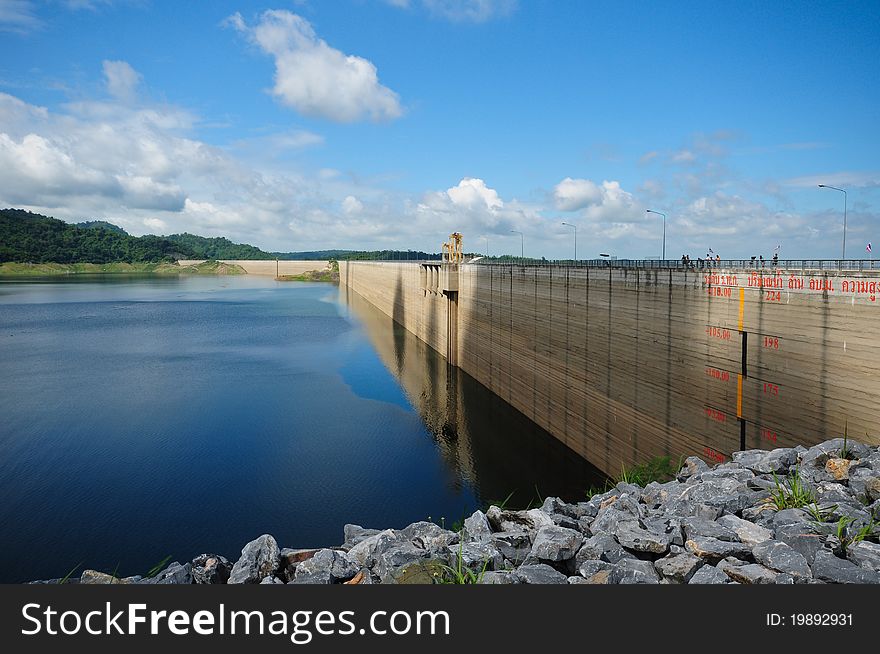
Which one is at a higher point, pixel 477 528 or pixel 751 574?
pixel 751 574

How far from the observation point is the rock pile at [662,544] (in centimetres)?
759

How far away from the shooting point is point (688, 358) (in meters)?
18.7

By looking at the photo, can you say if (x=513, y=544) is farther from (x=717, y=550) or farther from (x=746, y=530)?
(x=746, y=530)

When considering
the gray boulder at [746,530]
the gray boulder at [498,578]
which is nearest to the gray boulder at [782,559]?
the gray boulder at [746,530]

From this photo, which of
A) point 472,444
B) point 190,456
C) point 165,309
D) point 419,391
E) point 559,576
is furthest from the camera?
point 165,309

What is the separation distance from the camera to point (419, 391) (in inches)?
1625

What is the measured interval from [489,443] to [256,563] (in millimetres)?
21894

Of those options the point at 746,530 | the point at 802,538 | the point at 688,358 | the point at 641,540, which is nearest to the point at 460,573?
the point at 641,540

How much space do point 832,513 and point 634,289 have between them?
45.8ft

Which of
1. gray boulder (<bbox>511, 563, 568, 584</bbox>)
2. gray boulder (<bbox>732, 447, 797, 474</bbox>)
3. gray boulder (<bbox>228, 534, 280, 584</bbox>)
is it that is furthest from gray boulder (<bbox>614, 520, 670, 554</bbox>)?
gray boulder (<bbox>228, 534, 280, 584</bbox>)

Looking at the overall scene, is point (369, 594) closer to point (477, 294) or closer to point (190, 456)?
point (190, 456)

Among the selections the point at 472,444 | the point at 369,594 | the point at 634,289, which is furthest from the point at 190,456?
the point at 369,594

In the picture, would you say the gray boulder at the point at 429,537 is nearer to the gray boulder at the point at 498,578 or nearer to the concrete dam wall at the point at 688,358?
the gray boulder at the point at 498,578

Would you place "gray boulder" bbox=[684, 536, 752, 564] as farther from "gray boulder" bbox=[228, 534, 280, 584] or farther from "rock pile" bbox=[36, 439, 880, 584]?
"gray boulder" bbox=[228, 534, 280, 584]
